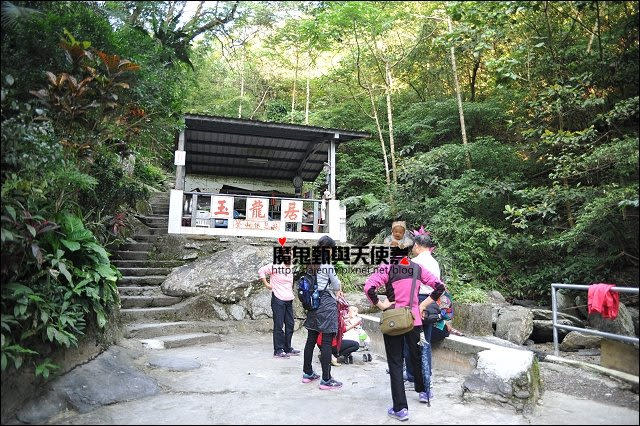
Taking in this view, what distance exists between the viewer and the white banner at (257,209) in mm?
10680

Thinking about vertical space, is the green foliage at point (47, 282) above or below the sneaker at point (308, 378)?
above

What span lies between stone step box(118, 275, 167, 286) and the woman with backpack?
206 inches

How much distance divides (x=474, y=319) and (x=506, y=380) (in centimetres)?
474

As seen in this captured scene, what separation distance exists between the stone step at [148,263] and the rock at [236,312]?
1935 mm

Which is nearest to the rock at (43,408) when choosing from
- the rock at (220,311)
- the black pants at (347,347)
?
the black pants at (347,347)

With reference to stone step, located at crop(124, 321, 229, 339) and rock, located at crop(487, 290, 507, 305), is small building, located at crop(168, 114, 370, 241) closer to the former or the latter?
stone step, located at crop(124, 321, 229, 339)

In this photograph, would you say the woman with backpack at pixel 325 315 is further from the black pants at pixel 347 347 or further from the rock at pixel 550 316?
the rock at pixel 550 316

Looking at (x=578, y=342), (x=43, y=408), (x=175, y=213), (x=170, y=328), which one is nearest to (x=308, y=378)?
(x=43, y=408)

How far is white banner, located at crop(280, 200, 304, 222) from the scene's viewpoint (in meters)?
10.9

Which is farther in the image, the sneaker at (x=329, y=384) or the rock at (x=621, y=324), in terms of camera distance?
the rock at (x=621, y=324)

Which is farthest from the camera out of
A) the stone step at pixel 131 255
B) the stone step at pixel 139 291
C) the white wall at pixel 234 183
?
the white wall at pixel 234 183

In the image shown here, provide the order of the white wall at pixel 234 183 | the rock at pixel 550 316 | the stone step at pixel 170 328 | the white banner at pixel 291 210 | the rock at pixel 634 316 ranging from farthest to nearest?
the white wall at pixel 234 183
the white banner at pixel 291 210
the rock at pixel 550 316
the rock at pixel 634 316
the stone step at pixel 170 328

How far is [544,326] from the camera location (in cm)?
845

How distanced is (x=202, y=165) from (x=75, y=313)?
37.8ft
